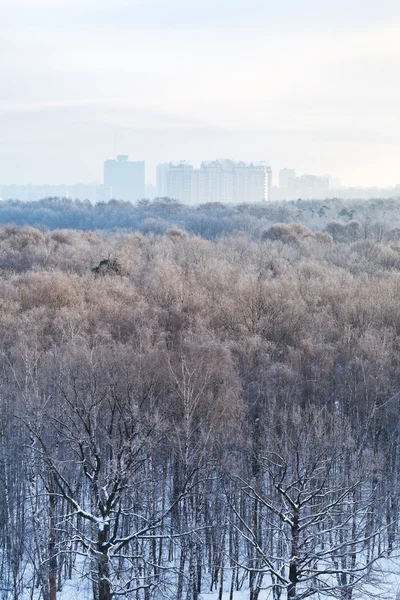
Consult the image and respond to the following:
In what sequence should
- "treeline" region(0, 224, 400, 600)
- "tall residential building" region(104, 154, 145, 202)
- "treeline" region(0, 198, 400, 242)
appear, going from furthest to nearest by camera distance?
"tall residential building" region(104, 154, 145, 202), "treeline" region(0, 198, 400, 242), "treeline" region(0, 224, 400, 600)

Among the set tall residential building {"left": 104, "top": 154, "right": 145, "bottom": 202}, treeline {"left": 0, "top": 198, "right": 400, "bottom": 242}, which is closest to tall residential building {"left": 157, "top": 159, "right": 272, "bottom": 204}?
tall residential building {"left": 104, "top": 154, "right": 145, "bottom": 202}

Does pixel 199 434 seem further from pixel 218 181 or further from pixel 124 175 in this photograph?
pixel 124 175

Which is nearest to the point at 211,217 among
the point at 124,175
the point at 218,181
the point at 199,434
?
the point at 199,434

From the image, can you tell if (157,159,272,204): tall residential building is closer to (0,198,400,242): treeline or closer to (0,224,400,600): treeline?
(0,198,400,242): treeline

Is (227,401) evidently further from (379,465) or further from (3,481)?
(3,481)

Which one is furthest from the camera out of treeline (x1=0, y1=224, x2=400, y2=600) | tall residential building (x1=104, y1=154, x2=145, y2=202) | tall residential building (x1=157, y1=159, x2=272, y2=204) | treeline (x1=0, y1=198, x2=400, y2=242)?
tall residential building (x1=104, y1=154, x2=145, y2=202)

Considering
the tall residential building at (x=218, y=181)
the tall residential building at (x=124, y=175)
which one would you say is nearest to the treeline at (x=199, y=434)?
the tall residential building at (x=218, y=181)

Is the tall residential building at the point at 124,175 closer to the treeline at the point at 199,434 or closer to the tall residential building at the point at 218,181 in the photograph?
the tall residential building at the point at 218,181
